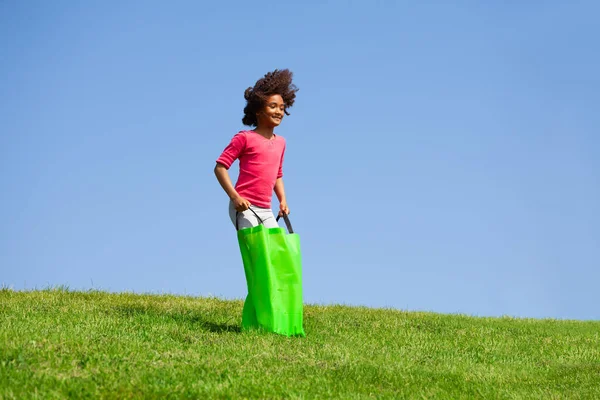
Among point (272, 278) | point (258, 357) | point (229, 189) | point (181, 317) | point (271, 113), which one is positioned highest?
point (271, 113)

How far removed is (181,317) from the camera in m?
9.85

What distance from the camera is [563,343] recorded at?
34.9ft

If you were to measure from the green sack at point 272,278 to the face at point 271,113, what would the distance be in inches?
56.1

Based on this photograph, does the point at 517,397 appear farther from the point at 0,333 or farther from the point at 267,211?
the point at 0,333

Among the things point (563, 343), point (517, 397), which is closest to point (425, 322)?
point (563, 343)

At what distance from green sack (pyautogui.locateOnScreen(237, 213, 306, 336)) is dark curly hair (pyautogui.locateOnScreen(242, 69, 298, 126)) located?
1627 millimetres

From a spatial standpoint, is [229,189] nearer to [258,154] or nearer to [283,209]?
[258,154]

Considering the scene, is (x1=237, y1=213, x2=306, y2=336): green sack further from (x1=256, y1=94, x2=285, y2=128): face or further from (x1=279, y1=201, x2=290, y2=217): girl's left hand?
(x1=256, y1=94, x2=285, y2=128): face

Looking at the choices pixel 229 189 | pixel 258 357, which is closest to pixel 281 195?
pixel 229 189

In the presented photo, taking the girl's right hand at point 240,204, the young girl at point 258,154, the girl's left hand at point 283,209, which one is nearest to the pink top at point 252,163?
the young girl at point 258,154

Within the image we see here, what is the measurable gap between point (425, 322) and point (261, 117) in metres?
4.77

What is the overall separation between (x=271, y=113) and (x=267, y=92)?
277mm

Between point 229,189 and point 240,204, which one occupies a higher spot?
point 229,189

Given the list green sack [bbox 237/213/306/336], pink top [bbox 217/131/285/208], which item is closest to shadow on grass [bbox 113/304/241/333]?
green sack [bbox 237/213/306/336]
